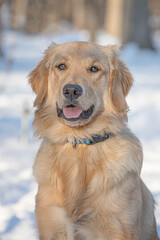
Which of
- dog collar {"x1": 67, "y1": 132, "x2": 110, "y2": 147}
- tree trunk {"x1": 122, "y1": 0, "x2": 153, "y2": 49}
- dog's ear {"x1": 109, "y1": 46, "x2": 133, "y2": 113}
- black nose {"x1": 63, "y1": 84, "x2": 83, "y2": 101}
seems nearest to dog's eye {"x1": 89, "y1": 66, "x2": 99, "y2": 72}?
dog's ear {"x1": 109, "y1": 46, "x2": 133, "y2": 113}

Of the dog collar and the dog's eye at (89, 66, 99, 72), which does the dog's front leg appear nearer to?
the dog collar

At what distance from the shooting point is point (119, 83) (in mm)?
4273

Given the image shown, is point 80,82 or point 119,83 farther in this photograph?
point 119,83

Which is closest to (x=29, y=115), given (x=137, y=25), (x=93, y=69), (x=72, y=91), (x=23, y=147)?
(x=23, y=147)

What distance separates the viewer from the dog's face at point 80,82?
3.94 metres

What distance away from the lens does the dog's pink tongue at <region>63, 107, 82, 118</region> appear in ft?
13.0

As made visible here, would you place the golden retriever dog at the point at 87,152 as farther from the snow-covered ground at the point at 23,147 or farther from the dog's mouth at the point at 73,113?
the snow-covered ground at the point at 23,147

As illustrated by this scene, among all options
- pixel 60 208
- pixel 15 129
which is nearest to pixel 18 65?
pixel 15 129

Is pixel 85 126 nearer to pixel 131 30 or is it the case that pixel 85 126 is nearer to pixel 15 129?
pixel 15 129

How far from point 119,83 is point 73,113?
601 millimetres

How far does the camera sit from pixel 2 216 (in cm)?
502

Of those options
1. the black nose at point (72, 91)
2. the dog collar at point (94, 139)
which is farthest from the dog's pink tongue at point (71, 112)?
the dog collar at point (94, 139)

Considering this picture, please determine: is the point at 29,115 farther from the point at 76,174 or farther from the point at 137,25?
the point at 137,25

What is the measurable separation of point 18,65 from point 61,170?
14.1 meters
